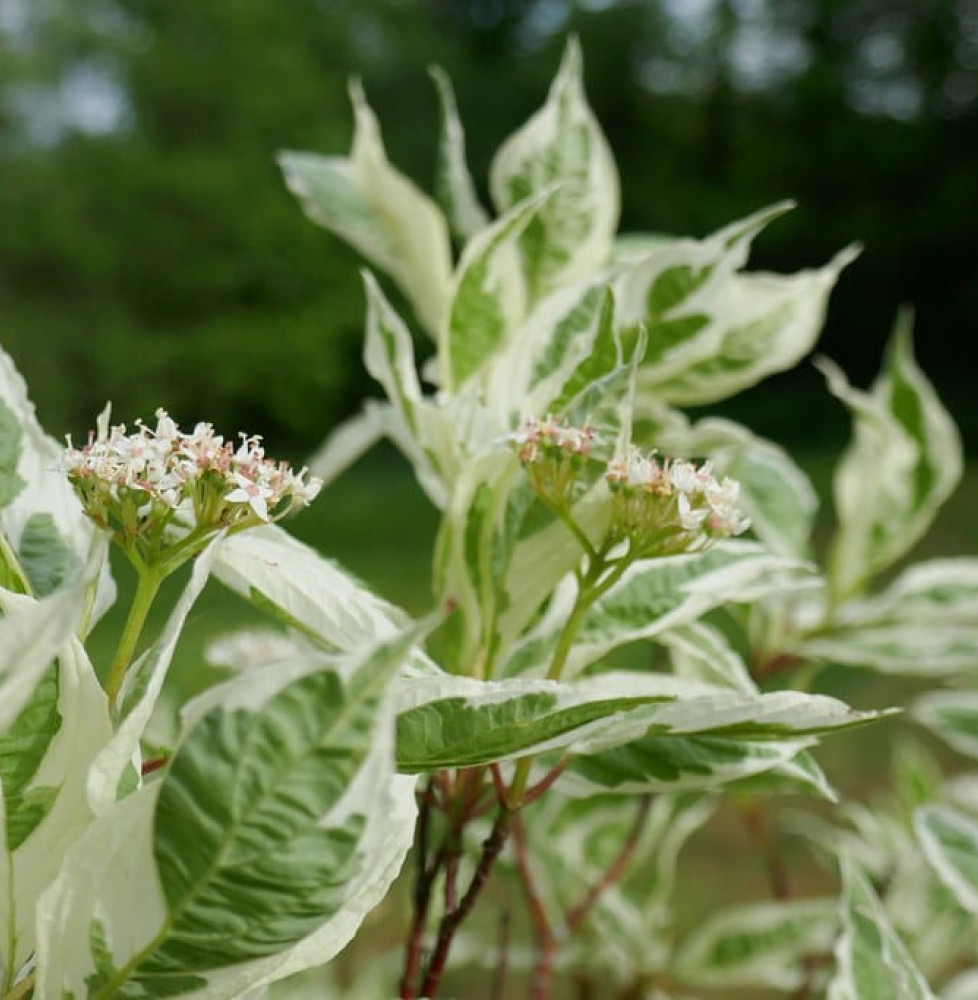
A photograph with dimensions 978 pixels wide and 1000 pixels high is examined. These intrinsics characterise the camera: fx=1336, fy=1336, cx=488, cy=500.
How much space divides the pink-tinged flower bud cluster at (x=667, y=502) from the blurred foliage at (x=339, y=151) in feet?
28.2

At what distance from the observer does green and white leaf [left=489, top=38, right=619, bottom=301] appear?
67cm

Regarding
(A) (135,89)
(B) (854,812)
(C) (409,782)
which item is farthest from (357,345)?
(C) (409,782)

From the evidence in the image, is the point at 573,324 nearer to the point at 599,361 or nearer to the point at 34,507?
the point at 599,361

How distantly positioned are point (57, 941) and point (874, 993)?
32 cm

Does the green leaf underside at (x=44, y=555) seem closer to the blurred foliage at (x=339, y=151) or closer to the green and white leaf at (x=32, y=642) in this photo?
the green and white leaf at (x=32, y=642)

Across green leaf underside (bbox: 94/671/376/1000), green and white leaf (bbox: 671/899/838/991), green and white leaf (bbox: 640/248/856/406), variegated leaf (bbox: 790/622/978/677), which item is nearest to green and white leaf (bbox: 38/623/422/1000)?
green leaf underside (bbox: 94/671/376/1000)

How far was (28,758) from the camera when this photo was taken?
347 millimetres

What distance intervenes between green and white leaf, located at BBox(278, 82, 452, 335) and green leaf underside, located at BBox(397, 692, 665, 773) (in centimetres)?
36

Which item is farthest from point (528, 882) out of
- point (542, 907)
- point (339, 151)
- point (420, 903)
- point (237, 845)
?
point (339, 151)

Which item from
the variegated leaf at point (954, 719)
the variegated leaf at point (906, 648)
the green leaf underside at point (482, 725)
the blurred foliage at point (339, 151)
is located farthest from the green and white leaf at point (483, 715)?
the blurred foliage at point (339, 151)

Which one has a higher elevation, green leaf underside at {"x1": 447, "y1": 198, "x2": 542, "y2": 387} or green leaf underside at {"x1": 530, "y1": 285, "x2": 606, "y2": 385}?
green leaf underside at {"x1": 447, "y1": 198, "x2": 542, "y2": 387}

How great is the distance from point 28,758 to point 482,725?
0.12m

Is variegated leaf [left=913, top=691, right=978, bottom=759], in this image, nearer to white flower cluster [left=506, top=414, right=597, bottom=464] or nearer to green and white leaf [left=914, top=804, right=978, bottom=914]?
green and white leaf [left=914, top=804, right=978, bottom=914]

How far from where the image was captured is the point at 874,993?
1.68ft
